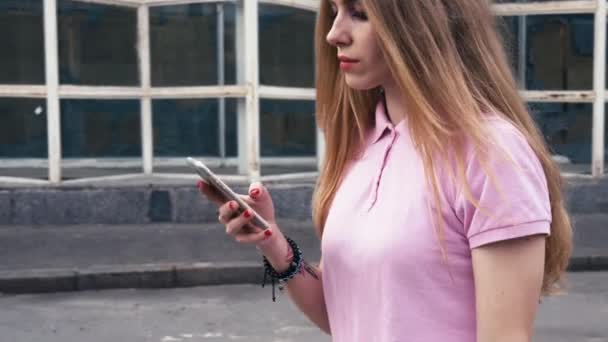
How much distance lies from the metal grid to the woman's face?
8.87 m

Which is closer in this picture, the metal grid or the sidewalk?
the sidewalk

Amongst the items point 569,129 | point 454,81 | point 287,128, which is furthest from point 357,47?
point 569,129

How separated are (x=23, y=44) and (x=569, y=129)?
617 centimetres

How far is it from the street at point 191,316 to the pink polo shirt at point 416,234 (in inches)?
183

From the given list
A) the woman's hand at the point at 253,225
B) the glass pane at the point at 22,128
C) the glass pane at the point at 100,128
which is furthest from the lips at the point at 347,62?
the glass pane at the point at 100,128

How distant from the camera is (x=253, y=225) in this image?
2.01 meters

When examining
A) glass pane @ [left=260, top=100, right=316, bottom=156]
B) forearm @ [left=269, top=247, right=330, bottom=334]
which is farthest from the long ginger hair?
glass pane @ [left=260, top=100, right=316, bottom=156]

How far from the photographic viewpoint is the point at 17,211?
34.5 feet

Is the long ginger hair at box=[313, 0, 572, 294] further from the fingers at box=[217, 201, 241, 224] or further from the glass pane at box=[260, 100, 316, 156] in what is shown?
the glass pane at box=[260, 100, 316, 156]

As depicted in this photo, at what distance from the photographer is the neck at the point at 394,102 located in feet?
6.43

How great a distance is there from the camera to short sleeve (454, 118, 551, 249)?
5.53 feet

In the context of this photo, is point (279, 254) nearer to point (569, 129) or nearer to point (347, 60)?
point (347, 60)

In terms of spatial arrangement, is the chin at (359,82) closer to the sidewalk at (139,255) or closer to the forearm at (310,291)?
the forearm at (310,291)

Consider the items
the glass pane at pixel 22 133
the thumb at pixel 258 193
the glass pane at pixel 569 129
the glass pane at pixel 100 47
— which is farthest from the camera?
the glass pane at pixel 569 129
